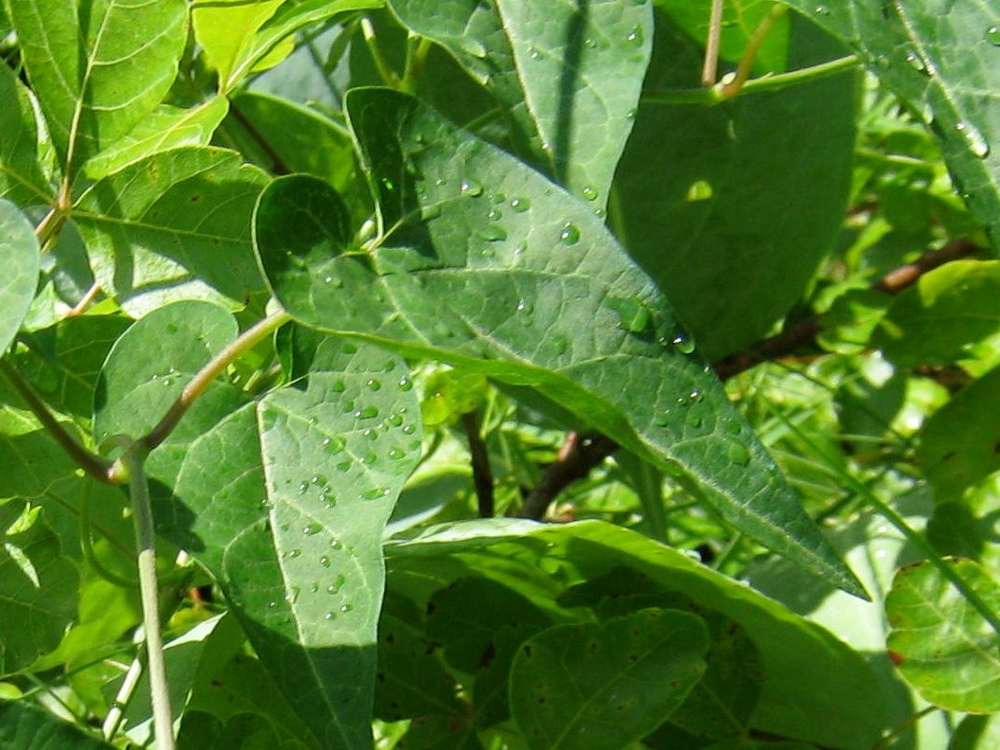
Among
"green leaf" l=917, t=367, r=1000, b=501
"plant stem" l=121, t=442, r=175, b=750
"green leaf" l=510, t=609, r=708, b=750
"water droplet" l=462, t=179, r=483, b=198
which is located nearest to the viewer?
"plant stem" l=121, t=442, r=175, b=750

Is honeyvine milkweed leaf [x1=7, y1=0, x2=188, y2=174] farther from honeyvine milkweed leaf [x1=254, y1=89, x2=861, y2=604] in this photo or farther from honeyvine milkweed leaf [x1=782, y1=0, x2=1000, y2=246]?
honeyvine milkweed leaf [x1=782, y1=0, x2=1000, y2=246]

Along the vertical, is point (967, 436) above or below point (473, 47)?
below

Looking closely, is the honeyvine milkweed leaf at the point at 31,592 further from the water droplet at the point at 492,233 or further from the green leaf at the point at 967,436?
the green leaf at the point at 967,436

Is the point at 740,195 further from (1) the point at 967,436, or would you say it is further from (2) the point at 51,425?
(2) the point at 51,425

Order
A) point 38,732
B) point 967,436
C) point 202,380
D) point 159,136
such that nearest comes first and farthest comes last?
point 38,732 < point 202,380 < point 159,136 < point 967,436

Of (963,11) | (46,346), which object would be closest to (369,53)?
(46,346)

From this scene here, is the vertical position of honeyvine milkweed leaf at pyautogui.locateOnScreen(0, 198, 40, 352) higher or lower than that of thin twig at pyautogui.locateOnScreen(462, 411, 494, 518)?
higher

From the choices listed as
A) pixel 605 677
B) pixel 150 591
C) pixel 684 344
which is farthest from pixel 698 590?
pixel 150 591

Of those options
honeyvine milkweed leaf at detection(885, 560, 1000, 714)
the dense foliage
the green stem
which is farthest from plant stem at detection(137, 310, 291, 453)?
honeyvine milkweed leaf at detection(885, 560, 1000, 714)
